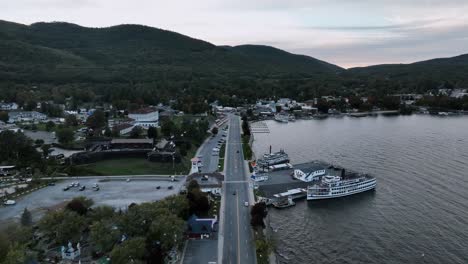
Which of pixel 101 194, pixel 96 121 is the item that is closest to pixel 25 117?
pixel 96 121

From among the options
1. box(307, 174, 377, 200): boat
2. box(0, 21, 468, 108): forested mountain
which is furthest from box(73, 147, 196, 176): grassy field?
box(0, 21, 468, 108): forested mountain

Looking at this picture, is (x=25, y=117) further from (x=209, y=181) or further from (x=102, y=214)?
(x=102, y=214)

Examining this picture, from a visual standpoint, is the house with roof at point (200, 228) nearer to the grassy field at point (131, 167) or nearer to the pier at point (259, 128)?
the grassy field at point (131, 167)

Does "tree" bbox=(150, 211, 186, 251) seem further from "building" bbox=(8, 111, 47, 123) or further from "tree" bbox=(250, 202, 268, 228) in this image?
"building" bbox=(8, 111, 47, 123)

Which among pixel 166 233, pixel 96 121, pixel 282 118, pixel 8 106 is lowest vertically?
pixel 166 233

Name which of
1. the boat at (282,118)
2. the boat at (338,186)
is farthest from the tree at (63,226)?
the boat at (282,118)
